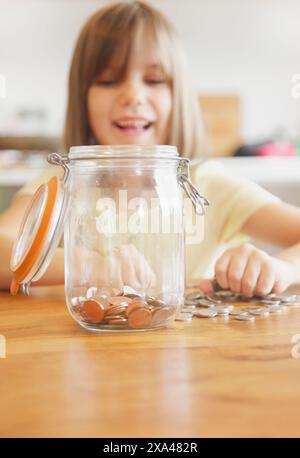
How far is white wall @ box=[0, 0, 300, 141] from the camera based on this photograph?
17.9 ft

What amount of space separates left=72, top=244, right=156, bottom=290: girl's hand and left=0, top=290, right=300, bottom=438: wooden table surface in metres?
0.05

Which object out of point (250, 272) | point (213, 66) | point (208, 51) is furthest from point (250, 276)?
point (213, 66)

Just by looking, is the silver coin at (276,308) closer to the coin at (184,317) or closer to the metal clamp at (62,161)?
the coin at (184,317)

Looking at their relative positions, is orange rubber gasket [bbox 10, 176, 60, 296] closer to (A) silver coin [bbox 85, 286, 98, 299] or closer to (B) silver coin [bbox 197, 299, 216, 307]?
(A) silver coin [bbox 85, 286, 98, 299]

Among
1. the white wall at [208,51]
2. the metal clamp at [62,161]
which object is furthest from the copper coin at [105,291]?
the white wall at [208,51]

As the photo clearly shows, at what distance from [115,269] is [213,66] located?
234 inches

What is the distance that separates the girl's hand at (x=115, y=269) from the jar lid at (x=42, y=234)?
5 cm

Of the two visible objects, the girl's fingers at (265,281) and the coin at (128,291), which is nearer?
the coin at (128,291)

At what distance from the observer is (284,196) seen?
6.92ft

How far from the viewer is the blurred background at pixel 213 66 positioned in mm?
5426

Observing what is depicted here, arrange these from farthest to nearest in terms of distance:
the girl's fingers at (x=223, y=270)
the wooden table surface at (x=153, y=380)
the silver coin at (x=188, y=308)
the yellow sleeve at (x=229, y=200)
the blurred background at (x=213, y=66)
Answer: the blurred background at (x=213, y=66), the yellow sleeve at (x=229, y=200), the girl's fingers at (x=223, y=270), the silver coin at (x=188, y=308), the wooden table surface at (x=153, y=380)

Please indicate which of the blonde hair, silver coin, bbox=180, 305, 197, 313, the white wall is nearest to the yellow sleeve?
the blonde hair

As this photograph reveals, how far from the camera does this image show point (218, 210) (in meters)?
1.23

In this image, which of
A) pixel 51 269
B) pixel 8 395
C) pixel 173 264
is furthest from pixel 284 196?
pixel 8 395
